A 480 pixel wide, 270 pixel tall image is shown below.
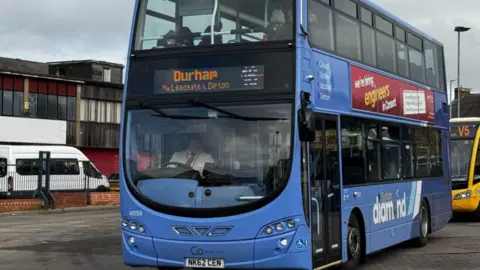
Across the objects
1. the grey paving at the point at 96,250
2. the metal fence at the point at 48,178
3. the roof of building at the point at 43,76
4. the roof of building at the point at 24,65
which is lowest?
the grey paving at the point at 96,250

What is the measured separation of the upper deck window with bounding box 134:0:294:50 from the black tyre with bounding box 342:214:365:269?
133 inches

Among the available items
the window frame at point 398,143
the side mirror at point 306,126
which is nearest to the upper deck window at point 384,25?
the window frame at point 398,143

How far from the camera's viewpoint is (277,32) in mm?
8977

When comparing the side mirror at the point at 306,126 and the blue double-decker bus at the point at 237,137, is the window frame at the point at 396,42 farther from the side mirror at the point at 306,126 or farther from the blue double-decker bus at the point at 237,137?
the side mirror at the point at 306,126

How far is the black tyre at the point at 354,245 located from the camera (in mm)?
10489

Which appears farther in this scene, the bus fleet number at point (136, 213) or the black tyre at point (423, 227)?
the black tyre at point (423, 227)

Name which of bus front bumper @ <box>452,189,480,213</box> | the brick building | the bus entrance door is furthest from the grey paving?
the brick building

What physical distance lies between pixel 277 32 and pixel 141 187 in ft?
8.89

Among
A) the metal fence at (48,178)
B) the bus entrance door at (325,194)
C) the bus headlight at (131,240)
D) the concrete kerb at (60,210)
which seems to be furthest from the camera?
the metal fence at (48,178)

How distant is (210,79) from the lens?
29.6ft

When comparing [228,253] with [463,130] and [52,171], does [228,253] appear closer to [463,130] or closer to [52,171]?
[463,130]

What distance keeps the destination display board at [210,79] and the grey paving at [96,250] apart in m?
3.82

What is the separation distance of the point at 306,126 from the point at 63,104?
4095 centimetres

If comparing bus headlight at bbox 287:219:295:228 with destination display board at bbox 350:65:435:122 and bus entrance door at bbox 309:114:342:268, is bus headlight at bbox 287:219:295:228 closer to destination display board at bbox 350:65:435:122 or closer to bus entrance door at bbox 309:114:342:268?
bus entrance door at bbox 309:114:342:268
